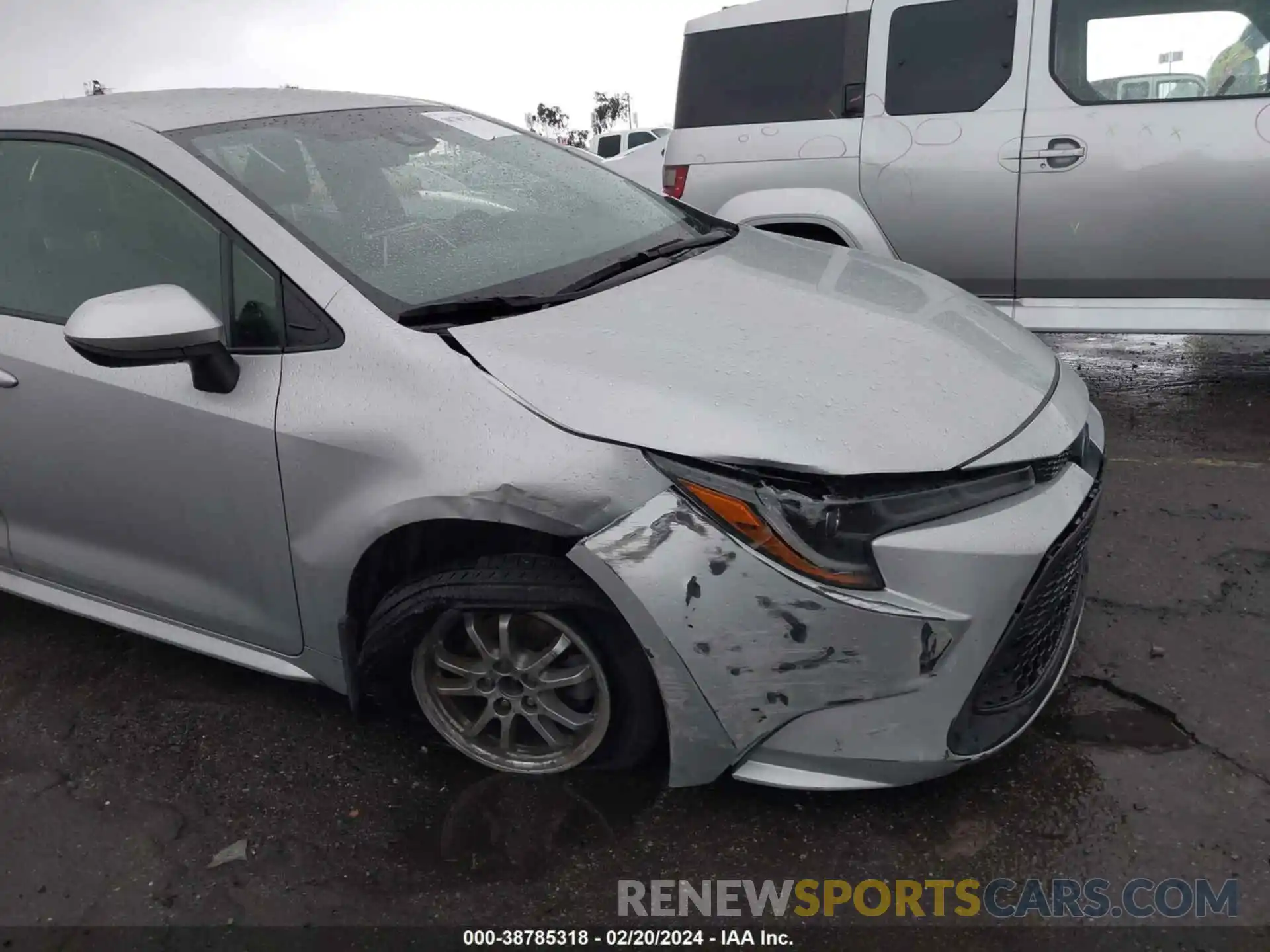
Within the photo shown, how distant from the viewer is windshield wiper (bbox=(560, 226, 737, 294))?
2.41 metres

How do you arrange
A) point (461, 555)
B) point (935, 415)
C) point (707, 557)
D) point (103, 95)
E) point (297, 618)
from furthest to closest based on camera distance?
point (103, 95) < point (297, 618) < point (461, 555) < point (935, 415) < point (707, 557)

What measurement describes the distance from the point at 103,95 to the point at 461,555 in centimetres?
192

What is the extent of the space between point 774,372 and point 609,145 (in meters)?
19.3

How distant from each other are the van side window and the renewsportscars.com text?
3.82 meters

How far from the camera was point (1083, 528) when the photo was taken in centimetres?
207

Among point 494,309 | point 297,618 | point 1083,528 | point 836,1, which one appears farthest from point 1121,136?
point 297,618

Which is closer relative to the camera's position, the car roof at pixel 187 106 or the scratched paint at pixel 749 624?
the scratched paint at pixel 749 624

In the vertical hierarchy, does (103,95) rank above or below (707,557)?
above

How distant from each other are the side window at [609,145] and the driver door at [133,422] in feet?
59.0

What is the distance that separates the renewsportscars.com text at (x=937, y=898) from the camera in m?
1.88

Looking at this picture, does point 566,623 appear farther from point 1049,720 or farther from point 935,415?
point 1049,720

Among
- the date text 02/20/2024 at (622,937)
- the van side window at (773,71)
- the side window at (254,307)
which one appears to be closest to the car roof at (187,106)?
the side window at (254,307)

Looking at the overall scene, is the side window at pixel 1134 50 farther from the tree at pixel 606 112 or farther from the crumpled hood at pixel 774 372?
the tree at pixel 606 112

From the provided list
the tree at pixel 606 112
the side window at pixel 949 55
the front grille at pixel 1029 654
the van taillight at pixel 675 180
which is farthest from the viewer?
the tree at pixel 606 112
